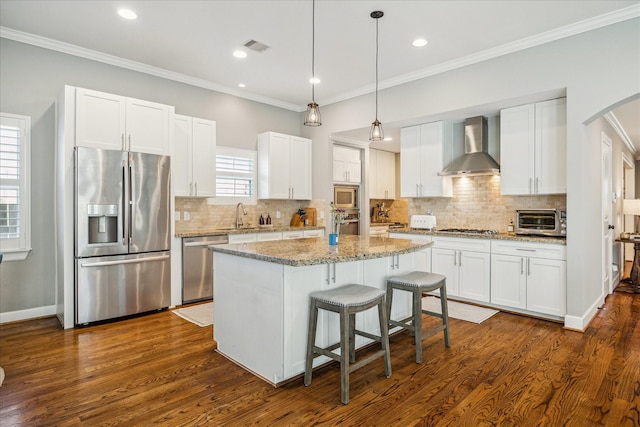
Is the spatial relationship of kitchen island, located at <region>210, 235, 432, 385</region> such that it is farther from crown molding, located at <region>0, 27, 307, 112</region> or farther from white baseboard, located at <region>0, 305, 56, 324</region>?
crown molding, located at <region>0, 27, 307, 112</region>

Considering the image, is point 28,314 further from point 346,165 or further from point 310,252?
point 346,165

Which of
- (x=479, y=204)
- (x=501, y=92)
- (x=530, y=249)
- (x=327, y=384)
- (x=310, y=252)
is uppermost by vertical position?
(x=501, y=92)

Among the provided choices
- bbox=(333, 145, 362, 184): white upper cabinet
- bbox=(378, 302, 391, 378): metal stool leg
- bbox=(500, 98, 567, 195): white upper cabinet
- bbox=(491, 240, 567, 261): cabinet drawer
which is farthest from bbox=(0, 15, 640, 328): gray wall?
bbox=(378, 302, 391, 378): metal stool leg

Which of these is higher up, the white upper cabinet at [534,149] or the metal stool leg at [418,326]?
the white upper cabinet at [534,149]

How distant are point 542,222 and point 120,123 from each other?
16.4ft

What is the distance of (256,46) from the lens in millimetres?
4105

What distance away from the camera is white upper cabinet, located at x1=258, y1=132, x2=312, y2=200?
229 inches

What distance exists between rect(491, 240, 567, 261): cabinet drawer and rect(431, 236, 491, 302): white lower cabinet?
0.39 ft

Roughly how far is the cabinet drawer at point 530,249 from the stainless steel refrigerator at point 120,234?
3.95 m

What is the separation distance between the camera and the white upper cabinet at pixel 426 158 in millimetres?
5211

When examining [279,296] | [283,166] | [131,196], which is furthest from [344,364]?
[283,166]

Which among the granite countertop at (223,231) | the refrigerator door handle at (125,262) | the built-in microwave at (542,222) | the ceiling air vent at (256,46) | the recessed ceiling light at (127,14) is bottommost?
the refrigerator door handle at (125,262)

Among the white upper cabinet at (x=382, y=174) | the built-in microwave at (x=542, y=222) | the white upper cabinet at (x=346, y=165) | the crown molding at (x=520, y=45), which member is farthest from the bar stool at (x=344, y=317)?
the white upper cabinet at (x=382, y=174)

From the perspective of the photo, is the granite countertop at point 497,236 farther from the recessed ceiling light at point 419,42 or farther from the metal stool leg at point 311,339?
the metal stool leg at point 311,339
